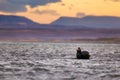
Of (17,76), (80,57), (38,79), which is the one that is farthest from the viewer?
(80,57)

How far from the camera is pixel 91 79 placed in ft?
158

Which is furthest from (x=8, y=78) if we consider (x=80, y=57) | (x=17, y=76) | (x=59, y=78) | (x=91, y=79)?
(x=80, y=57)

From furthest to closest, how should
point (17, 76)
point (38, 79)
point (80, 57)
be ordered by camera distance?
point (80, 57) → point (17, 76) → point (38, 79)

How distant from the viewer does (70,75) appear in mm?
52375

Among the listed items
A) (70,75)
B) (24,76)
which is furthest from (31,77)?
(70,75)

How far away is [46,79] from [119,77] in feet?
32.0

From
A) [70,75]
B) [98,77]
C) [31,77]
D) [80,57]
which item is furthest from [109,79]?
[80,57]

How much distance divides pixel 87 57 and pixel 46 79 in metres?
41.0

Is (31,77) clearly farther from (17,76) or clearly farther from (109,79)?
(109,79)

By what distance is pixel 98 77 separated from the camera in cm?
5050

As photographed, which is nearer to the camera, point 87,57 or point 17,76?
point 17,76

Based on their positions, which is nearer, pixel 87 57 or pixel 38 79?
pixel 38 79

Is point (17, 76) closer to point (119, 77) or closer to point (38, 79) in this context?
point (38, 79)

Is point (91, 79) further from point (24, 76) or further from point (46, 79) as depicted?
point (24, 76)
